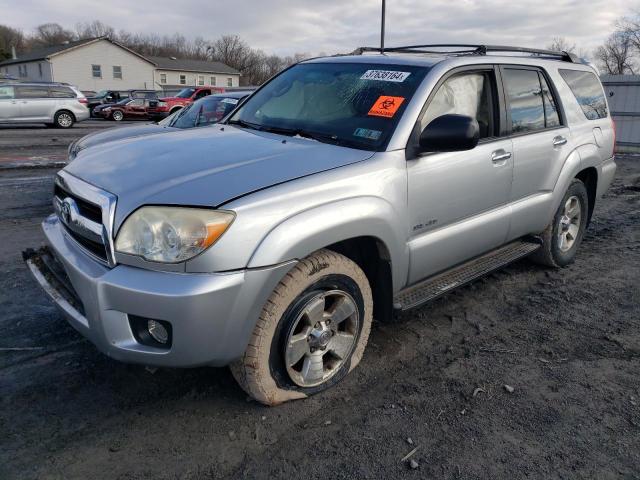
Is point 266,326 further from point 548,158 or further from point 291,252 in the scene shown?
point 548,158

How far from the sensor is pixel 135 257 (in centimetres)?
229

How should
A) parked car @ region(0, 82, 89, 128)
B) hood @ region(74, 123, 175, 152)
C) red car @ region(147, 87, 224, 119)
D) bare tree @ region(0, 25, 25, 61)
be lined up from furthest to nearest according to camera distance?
bare tree @ region(0, 25, 25, 61) → red car @ region(147, 87, 224, 119) → parked car @ region(0, 82, 89, 128) → hood @ region(74, 123, 175, 152)

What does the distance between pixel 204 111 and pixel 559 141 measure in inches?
204

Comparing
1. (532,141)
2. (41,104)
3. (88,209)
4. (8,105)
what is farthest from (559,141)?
(41,104)

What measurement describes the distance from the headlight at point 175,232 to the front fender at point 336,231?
0.22 metres

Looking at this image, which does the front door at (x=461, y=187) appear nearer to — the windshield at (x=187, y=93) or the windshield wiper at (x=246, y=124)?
the windshield wiper at (x=246, y=124)

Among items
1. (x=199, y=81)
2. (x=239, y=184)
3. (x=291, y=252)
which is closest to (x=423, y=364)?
(x=291, y=252)

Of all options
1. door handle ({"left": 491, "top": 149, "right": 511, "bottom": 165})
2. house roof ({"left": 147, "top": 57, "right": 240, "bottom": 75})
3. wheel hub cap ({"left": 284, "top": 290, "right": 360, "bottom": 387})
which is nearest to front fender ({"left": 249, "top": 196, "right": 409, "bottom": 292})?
wheel hub cap ({"left": 284, "top": 290, "right": 360, "bottom": 387})

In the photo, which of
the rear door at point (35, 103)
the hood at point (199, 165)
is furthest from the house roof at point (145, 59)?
the hood at point (199, 165)

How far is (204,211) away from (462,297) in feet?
8.82

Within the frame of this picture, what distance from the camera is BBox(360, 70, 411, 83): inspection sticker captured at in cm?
332

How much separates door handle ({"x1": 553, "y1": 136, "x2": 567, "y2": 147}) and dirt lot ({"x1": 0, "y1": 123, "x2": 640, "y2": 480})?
1.37 metres

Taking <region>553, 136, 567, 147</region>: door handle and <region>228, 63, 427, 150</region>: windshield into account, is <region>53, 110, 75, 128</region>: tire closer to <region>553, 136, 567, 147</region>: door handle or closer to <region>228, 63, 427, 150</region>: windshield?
<region>228, 63, 427, 150</region>: windshield

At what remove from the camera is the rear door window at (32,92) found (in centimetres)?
1928
